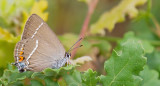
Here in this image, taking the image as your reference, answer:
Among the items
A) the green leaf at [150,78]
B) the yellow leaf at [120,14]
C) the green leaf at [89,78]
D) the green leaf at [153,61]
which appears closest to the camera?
the green leaf at [89,78]

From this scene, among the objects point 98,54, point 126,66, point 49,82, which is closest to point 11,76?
point 49,82

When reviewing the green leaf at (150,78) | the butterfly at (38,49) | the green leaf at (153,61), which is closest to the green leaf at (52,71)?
the butterfly at (38,49)

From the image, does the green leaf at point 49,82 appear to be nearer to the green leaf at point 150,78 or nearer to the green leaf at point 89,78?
the green leaf at point 89,78

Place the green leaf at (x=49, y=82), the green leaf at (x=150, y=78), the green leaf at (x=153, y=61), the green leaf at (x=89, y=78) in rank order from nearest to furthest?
the green leaf at (x=89, y=78) < the green leaf at (x=49, y=82) < the green leaf at (x=150, y=78) < the green leaf at (x=153, y=61)

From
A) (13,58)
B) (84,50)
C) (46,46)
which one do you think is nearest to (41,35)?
(46,46)

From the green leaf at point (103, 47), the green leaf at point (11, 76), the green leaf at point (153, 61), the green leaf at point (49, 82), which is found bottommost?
the green leaf at point (49, 82)

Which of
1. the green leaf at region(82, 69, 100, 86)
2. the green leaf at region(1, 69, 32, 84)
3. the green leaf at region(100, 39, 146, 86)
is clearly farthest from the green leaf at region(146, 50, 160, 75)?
the green leaf at region(1, 69, 32, 84)

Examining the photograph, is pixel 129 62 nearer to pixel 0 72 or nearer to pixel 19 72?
pixel 19 72
